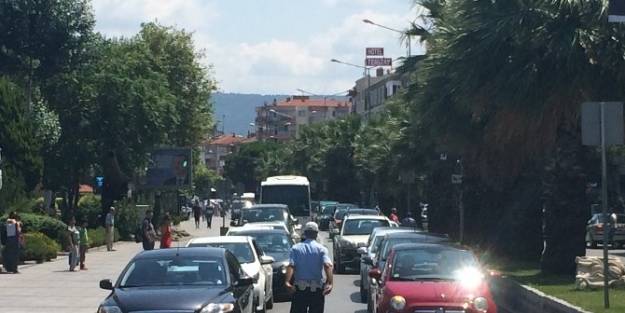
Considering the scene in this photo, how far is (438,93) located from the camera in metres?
27.9

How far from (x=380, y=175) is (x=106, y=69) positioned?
17049 millimetres

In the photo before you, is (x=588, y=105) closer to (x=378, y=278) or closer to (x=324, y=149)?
(x=378, y=278)

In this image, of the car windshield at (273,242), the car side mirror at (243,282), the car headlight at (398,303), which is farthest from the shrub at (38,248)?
the car headlight at (398,303)

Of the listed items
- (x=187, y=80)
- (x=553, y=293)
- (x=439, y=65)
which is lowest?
(x=553, y=293)

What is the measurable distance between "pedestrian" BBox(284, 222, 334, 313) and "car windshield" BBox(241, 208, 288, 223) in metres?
26.3

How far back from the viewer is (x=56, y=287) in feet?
91.7

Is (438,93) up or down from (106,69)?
down

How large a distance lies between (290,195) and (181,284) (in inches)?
1608

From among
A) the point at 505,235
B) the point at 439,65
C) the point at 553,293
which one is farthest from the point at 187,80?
the point at 553,293

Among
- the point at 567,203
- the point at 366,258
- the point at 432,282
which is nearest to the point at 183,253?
the point at 432,282

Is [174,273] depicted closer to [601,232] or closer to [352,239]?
[352,239]

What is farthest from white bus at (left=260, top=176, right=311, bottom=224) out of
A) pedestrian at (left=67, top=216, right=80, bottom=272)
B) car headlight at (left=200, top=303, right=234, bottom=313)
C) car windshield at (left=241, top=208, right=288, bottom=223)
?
car headlight at (left=200, top=303, right=234, bottom=313)

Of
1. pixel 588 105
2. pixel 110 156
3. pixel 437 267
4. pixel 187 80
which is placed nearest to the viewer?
pixel 437 267

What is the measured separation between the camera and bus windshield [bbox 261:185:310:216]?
182 feet
